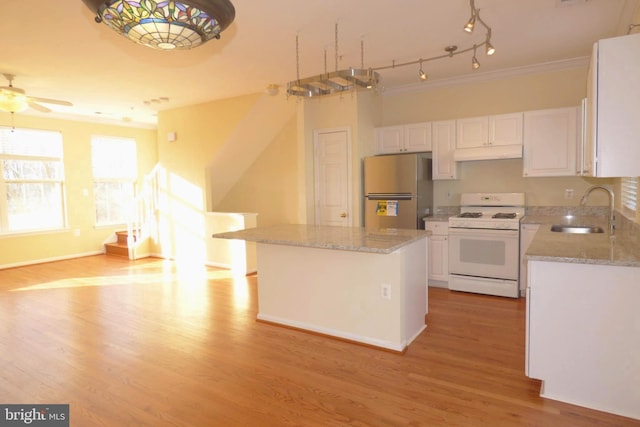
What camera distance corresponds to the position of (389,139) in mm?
5180

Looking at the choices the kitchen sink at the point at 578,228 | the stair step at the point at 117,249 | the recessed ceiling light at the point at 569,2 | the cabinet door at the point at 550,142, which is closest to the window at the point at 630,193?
the kitchen sink at the point at 578,228

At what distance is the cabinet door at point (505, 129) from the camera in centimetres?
432

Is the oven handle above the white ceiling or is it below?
below

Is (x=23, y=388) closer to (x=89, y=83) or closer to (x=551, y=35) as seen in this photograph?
(x=89, y=83)

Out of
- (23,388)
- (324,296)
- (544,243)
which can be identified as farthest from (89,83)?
(544,243)

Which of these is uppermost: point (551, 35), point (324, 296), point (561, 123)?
point (551, 35)

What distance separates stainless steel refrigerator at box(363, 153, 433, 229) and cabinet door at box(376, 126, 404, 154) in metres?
0.34

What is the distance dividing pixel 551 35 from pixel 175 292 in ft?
16.3

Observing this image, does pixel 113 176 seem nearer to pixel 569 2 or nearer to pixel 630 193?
pixel 569 2

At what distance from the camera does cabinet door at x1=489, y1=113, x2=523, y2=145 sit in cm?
432

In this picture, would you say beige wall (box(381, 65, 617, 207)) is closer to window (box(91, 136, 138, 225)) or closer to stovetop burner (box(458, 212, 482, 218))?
stovetop burner (box(458, 212, 482, 218))

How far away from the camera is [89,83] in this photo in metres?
4.82

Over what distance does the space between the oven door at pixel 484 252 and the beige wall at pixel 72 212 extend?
21.9ft

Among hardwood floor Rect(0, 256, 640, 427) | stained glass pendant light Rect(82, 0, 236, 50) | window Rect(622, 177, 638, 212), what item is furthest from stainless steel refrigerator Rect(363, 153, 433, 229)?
stained glass pendant light Rect(82, 0, 236, 50)
